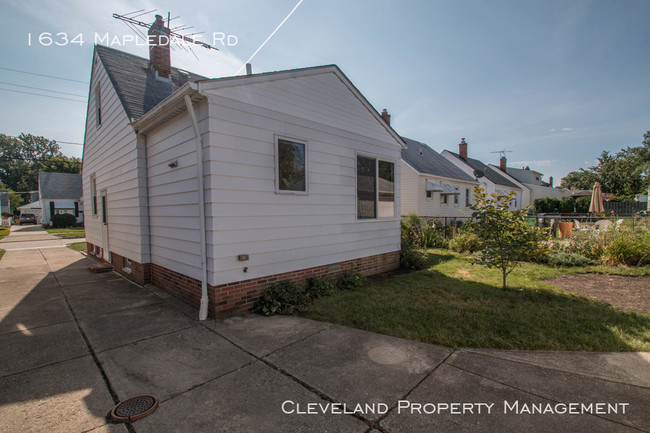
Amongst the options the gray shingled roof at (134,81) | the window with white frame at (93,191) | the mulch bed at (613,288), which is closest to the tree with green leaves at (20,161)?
the window with white frame at (93,191)

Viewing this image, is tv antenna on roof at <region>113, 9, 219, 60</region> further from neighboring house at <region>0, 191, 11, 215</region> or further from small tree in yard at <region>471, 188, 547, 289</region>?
neighboring house at <region>0, 191, 11, 215</region>

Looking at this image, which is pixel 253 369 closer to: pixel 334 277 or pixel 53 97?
pixel 334 277

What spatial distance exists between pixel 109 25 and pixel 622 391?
1141 centimetres

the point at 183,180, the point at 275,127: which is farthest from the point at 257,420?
the point at 275,127

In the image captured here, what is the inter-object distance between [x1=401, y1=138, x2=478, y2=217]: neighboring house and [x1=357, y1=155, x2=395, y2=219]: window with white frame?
29.4 feet

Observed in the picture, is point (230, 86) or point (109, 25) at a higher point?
point (109, 25)

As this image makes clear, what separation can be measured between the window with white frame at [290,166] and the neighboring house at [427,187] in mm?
11592

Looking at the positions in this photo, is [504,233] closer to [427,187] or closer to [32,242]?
A: [427,187]

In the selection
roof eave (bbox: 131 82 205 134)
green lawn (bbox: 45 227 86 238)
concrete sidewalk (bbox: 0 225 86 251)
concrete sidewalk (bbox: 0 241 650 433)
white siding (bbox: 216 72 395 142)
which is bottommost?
concrete sidewalk (bbox: 0 225 86 251)

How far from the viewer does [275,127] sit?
4.83m

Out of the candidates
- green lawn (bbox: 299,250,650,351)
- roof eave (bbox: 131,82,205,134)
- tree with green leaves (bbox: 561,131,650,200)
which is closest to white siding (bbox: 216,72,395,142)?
roof eave (bbox: 131,82,205,134)

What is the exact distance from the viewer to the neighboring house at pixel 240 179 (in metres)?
4.16

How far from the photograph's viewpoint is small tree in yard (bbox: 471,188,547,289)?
5.18 meters

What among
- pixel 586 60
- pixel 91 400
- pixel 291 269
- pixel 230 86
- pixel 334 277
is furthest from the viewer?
pixel 586 60
